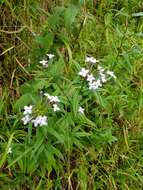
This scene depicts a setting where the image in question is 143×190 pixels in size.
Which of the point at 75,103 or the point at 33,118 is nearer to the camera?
the point at 33,118

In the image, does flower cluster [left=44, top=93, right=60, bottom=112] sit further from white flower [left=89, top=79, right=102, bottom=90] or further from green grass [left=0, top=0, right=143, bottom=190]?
white flower [left=89, top=79, right=102, bottom=90]

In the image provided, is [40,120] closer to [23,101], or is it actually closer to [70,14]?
[23,101]

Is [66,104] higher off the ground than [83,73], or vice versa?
[83,73]

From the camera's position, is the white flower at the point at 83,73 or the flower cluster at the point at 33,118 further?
the white flower at the point at 83,73

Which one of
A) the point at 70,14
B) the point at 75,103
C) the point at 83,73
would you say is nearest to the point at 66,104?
the point at 75,103

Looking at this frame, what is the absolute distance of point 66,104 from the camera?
205 centimetres

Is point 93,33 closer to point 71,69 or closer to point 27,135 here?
point 71,69

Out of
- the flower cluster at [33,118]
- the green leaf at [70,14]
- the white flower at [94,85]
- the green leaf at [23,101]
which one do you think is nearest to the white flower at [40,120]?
the flower cluster at [33,118]

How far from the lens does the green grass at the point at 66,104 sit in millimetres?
2006

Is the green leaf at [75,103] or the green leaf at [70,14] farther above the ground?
the green leaf at [70,14]

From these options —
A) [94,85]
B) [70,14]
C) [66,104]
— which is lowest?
[66,104]

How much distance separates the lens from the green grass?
2006 mm

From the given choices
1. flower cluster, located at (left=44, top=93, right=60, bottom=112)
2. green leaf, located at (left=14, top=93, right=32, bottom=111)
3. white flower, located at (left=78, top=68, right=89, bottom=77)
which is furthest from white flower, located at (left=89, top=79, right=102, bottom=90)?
green leaf, located at (left=14, top=93, right=32, bottom=111)

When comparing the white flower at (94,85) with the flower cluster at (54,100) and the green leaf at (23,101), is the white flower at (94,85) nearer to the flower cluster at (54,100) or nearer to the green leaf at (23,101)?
the flower cluster at (54,100)
